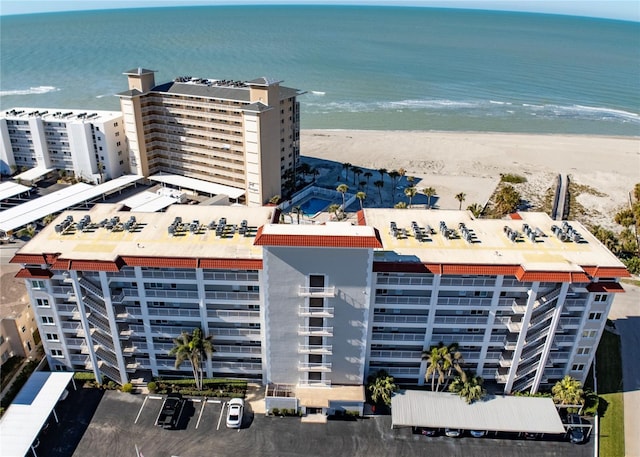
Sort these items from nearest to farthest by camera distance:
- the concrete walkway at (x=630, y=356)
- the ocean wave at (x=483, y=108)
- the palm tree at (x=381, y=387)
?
the concrete walkway at (x=630, y=356), the palm tree at (x=381, y=387), the ocean wave at (x=483, y=108)

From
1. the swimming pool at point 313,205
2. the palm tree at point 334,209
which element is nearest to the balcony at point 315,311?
the palm tree at point 334,209

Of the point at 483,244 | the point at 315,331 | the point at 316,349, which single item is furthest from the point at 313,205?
the point at 315,331

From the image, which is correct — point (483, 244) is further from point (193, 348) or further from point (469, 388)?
point (193, 348)

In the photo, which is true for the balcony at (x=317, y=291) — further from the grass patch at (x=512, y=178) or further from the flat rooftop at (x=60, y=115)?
the grass patch at (x=512, y=178)

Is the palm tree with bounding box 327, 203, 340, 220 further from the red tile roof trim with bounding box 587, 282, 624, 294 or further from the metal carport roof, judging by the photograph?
the red tile roof trim with bounding box 587, 282, 624, 294

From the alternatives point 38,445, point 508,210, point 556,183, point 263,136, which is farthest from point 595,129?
point 38,445

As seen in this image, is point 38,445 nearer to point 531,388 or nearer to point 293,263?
point 293,263
